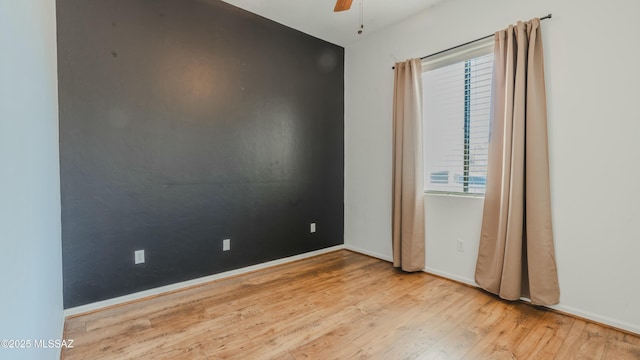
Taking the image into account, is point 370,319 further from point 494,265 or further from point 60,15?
point 60,15

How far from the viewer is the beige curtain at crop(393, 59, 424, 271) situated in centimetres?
310

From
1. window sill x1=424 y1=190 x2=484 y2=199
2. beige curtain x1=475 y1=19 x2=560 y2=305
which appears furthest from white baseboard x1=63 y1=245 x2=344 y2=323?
beige curtain x1=475 y1=19 x2=560 y2=305

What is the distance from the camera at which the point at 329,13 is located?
10.3 feet

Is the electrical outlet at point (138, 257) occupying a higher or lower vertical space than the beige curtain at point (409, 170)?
lower

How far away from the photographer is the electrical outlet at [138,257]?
2.48 metres

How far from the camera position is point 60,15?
2.11 metres

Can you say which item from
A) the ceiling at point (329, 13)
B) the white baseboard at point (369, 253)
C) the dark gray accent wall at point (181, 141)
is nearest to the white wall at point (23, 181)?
the dark gray accent wall at point (181, 141)

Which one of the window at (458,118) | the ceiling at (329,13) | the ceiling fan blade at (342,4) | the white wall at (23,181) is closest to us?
the white wall at (23,181)

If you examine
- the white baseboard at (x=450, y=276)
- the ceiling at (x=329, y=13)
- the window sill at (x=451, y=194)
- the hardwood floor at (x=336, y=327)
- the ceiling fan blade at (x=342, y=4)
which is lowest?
the hardwood floor at (x=336, y=327)

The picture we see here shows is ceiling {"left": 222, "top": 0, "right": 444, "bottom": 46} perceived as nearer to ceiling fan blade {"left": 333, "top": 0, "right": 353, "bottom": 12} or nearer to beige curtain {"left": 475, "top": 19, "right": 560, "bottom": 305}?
ceiling fan blade {"left": 333, "top": 0, "right": 353, "bottom": 12}

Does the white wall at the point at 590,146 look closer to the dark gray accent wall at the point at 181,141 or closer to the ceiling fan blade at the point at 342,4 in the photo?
the ceiling fan blade at the point at 342,4

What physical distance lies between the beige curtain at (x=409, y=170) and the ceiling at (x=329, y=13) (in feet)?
1.80

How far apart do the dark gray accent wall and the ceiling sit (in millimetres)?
132

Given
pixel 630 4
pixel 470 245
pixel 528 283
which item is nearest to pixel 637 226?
pixel 528 283
